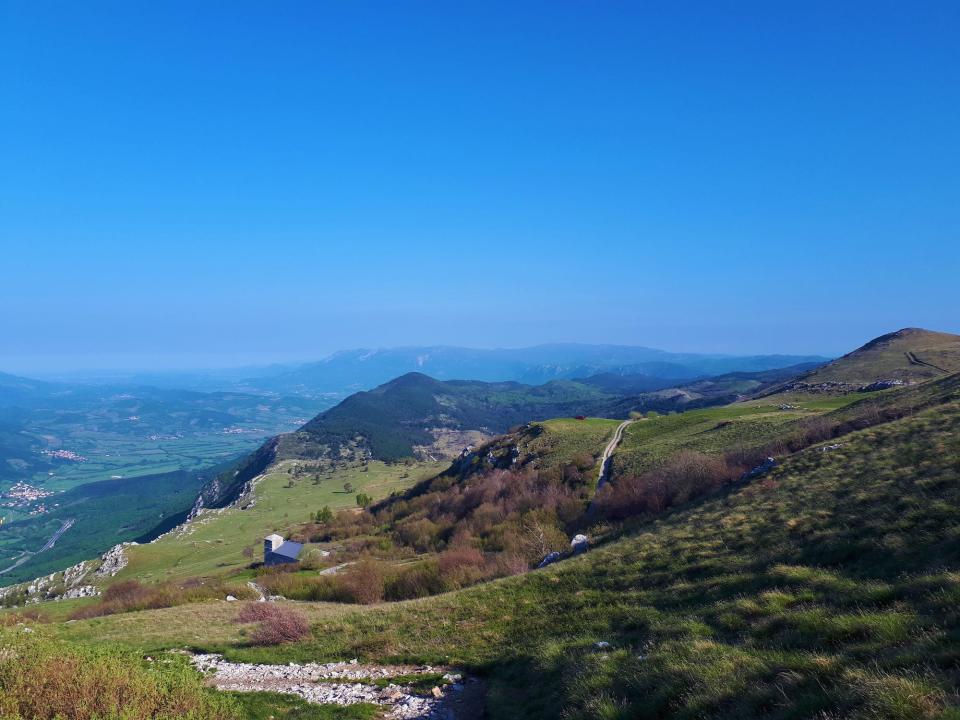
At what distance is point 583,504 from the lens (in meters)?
46.1

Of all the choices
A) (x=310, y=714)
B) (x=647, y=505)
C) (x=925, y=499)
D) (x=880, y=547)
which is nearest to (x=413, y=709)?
(x=310, y=714)

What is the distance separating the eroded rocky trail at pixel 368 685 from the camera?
41.6 feet

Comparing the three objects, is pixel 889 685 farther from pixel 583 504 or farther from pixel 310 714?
pixel 583 504

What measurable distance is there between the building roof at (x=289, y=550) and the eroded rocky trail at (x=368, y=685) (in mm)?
44609

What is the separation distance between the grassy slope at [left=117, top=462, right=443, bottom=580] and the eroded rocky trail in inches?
2252

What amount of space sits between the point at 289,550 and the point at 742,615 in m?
58.6

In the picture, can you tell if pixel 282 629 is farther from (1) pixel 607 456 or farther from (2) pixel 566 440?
(2) pixel 566 440

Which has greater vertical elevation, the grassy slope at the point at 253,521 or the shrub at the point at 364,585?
the shrub at the point at 364,585

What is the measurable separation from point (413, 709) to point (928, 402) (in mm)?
38351

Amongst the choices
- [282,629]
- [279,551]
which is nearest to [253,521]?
[279,551]

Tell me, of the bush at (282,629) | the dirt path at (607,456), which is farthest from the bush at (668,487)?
the bush at (282,629)

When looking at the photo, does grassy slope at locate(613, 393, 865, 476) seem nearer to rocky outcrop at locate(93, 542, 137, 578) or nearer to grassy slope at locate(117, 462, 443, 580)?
grassy slope at locate(117, 462, 443, 580)

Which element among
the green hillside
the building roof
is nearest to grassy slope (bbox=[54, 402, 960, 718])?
the building roof

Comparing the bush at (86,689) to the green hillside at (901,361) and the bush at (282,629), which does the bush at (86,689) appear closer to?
the bush at (282,629)
